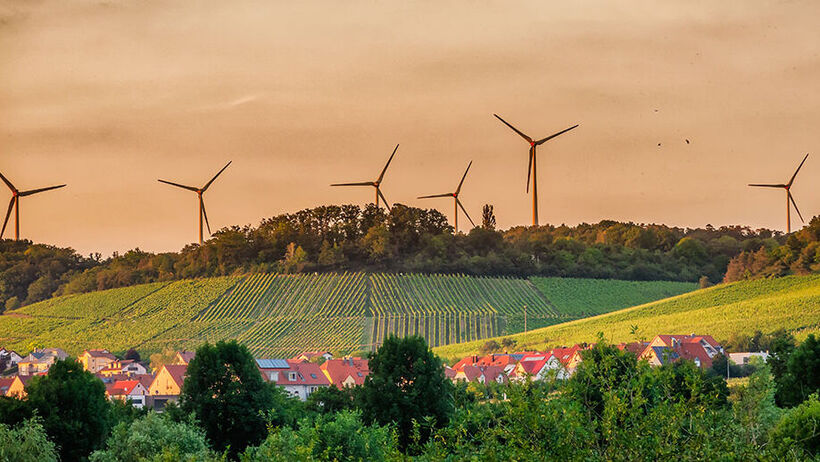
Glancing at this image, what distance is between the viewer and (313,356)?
12188cm

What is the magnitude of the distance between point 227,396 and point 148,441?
1513 centimetres

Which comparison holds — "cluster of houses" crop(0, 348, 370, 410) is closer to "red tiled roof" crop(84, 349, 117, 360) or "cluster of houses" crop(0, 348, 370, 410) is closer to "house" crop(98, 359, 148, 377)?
"house" crop(98, 359, 148, 377)

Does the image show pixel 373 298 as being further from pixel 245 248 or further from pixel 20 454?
pixel 20 454

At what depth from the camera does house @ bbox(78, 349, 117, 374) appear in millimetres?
123125

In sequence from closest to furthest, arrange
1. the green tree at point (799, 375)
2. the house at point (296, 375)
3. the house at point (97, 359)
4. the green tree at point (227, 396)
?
Answer: the green tree at point (799, 375) → the green tree at point (227, 396) → the house at point (296, 375) → the house at point (97, 359)

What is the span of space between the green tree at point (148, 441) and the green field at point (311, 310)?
7268 centimetres

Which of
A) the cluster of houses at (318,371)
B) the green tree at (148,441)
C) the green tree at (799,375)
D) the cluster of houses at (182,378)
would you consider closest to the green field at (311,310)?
the cluster of houses at (182,378)

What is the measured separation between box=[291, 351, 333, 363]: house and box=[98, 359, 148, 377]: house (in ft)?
55.9

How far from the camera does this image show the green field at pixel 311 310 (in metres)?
135

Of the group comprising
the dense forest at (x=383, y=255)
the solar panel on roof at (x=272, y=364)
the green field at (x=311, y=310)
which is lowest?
the solar panel on roof at (x=272, y=364)

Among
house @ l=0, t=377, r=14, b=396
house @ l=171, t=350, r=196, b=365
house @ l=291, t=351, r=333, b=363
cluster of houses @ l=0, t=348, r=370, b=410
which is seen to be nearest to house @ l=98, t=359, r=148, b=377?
cluster of houses @ l=0, t=348, r=370, b=410

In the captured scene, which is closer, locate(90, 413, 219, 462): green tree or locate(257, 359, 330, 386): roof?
locate(90, 413, 219, 462): green tree

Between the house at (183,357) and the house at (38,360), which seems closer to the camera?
the house at (183,357)

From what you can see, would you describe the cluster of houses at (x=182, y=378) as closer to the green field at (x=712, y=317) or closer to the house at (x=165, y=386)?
the house at (x=165, y=386)
